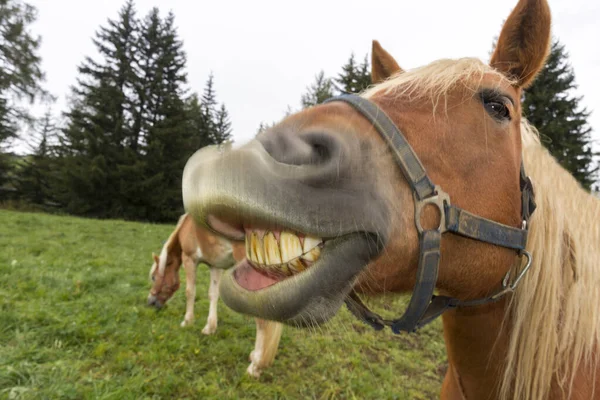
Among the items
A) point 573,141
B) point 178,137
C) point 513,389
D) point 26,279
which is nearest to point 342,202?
point 513,389

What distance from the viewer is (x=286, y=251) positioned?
1.04 metres

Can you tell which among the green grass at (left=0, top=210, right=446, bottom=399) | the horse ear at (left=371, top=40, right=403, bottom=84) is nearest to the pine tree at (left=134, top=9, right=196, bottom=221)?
the green grass at (left=0, top=210, right=446, bottom=399)

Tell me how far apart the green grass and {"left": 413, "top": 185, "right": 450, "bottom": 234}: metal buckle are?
3.67 feet

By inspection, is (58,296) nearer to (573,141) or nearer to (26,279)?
(26,279)

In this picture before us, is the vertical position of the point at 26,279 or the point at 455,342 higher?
the point at 455,342

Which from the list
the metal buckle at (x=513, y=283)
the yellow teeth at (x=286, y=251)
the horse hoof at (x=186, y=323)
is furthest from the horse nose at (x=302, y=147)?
the horse hoof at (x=186, y=323)

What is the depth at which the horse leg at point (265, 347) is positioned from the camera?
3.47 metres

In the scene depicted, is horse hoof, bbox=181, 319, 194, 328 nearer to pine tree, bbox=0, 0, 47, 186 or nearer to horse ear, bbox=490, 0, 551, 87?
horse ear, bbox=490, 0, 551, 87

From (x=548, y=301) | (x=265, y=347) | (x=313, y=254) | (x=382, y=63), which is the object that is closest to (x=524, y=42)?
(x=382, y=63)

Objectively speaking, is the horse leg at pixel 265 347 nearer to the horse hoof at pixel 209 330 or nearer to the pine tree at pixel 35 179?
the horse hoof at pixel 209 330

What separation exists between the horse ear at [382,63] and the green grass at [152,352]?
149 centimetres

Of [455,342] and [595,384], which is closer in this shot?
[595,384]

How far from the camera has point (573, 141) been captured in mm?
17109

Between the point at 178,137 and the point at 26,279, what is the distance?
2065 centimetres
